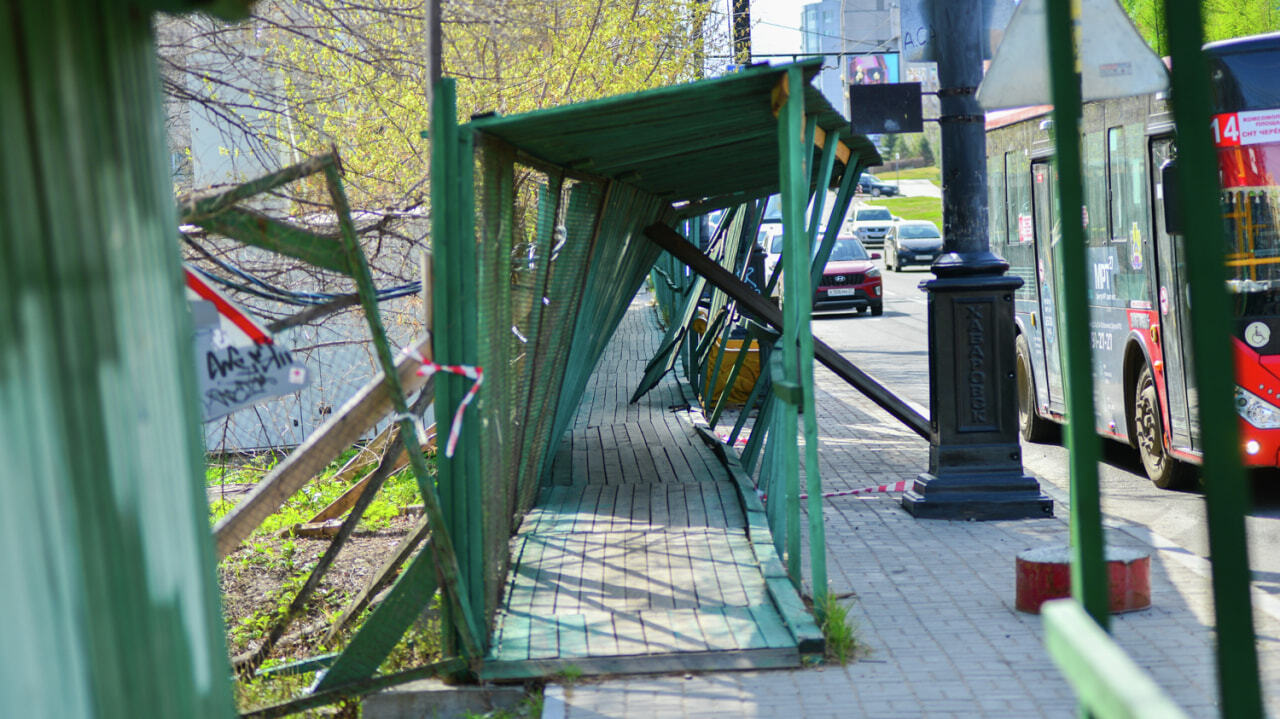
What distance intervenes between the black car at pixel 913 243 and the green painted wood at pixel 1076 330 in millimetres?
40891

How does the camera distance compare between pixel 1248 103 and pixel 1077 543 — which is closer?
pixel 1077 543

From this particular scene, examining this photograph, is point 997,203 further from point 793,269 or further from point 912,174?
point 912,174

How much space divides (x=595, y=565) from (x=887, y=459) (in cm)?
523

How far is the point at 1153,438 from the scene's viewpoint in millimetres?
9945

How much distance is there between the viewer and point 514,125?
5.25 meters

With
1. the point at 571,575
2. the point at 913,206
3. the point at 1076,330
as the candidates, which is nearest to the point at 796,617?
the point at 571,575

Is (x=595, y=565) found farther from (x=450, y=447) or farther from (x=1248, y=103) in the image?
(x=1248, y=103)

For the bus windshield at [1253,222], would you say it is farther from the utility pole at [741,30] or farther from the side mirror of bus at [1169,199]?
the utility pole at [741,30]

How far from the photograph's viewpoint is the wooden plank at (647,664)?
5.06 metres

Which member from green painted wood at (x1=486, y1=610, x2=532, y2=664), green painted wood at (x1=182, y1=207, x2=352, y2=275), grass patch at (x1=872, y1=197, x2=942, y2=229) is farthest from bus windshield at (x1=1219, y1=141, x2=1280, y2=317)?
grass patch at (x1=872, y1=197, x2=942, y2=229)

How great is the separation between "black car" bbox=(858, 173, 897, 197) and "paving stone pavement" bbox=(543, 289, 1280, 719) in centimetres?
6703

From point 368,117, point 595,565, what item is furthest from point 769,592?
point 368,117

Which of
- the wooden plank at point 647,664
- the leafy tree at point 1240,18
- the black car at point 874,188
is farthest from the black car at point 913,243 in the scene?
the wooden plank at point 647,664

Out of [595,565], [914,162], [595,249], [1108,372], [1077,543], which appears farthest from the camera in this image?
[914,162]
